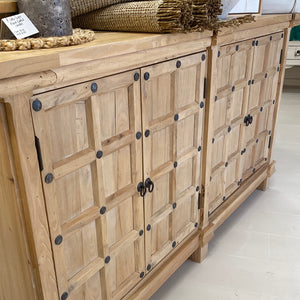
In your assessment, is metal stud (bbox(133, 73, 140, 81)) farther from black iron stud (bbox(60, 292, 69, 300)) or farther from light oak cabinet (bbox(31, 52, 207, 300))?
black iron stud (bbox(60, 292, 69, 300))

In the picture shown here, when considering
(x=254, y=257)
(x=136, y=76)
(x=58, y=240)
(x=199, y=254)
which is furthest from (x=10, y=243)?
(x=254, y=257)

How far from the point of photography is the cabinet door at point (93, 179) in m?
0.88

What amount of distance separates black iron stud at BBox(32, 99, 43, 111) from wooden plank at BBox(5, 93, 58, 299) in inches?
0.7

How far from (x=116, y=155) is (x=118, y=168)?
1.8 inches

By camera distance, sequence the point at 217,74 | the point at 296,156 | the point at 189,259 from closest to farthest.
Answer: the point at 217,74 < the point at 189,259 < the point at 296,156

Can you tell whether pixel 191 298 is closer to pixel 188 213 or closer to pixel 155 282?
pixel 155 282

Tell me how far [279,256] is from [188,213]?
564mm

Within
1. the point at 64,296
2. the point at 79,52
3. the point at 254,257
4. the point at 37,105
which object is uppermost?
the point at 79,52

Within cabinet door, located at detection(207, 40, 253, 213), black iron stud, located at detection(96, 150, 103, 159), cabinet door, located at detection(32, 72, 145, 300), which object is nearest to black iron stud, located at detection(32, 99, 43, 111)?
cabinet door, located at detection(32, 72, 145, 300)

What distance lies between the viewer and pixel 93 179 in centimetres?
102

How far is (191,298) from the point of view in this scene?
1.52 meters

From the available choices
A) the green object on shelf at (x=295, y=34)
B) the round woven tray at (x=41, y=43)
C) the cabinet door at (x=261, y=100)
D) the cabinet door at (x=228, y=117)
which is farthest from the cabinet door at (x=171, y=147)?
the green object on shelf at (x=295, y=34)

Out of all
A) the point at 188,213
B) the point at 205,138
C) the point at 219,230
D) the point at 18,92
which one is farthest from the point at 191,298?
the point at 18,92

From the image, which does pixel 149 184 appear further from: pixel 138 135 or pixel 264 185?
pixel 264 185
